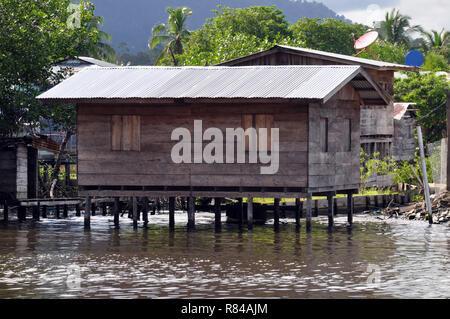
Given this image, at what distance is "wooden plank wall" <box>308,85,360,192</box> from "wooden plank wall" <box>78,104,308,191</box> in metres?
0.49

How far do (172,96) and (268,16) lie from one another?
54572 millimetres

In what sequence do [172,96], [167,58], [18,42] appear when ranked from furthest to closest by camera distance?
1. [167,58]
2. [18,42]
3. [172,96]

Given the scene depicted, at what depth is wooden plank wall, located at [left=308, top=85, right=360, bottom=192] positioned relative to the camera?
103ft

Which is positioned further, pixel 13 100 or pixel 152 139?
pixel 13 100

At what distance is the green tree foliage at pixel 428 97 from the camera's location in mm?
55250

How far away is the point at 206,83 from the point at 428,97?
88.8ft

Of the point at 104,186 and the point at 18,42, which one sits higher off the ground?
the point at 18,42

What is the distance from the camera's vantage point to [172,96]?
31.0 metres

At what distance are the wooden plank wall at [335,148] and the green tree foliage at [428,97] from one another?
2092 centimetres

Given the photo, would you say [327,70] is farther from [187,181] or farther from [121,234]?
[121,234]

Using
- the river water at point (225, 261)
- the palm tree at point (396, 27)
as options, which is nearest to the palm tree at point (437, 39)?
the palm tree at point (396, 27)

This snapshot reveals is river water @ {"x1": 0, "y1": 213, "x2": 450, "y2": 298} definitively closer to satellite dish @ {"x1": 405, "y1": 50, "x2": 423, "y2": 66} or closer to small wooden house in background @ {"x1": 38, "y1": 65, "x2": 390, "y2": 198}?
small wooden house in background @ {"x1": 38, "y1": 65, "x2": 390, "y2": 198}

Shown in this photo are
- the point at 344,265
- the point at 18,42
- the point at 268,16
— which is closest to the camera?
the point at 344,265

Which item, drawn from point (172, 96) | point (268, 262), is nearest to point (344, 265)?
point (268, 262)
